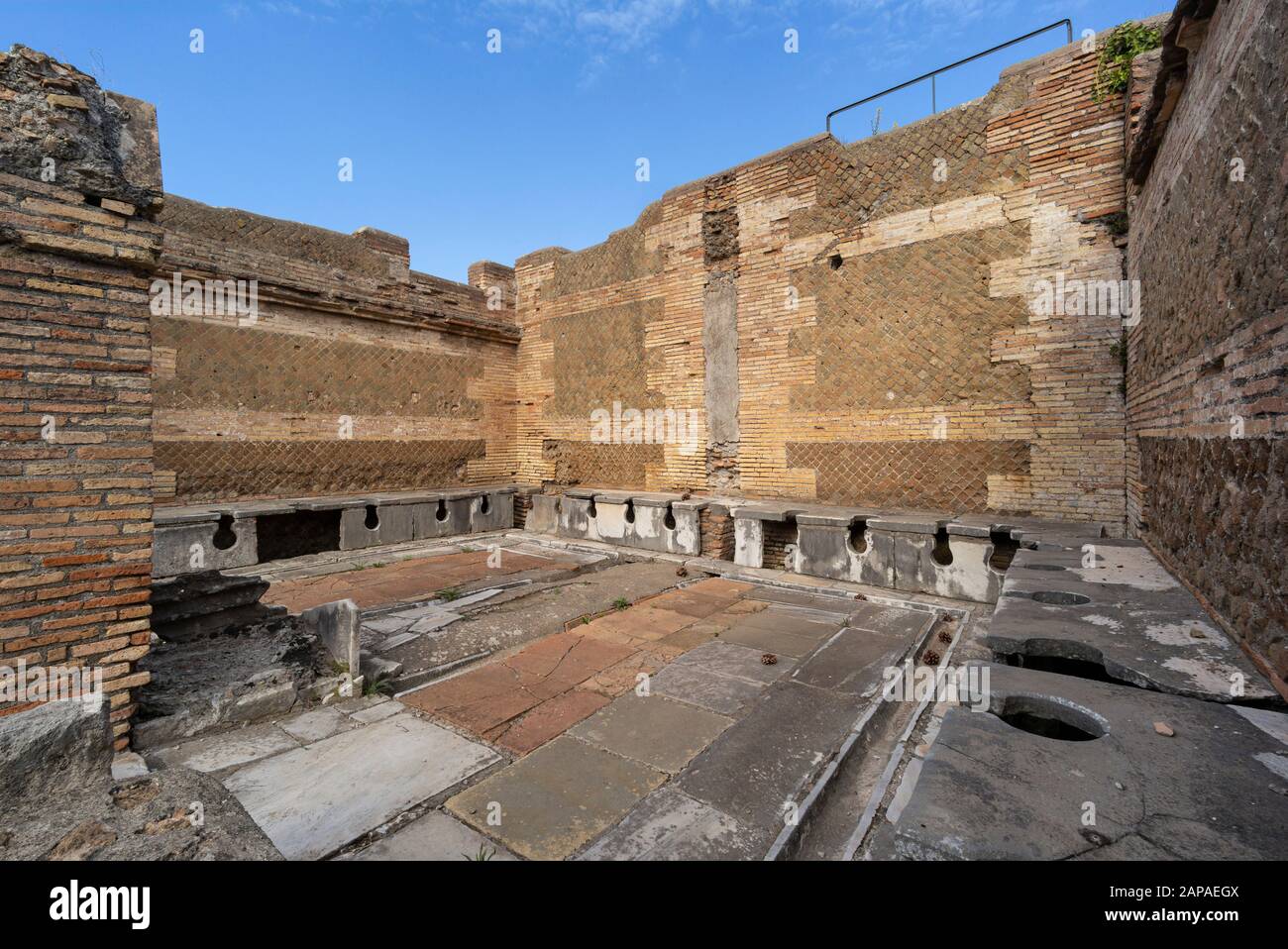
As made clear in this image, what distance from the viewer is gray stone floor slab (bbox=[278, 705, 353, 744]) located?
309 cm

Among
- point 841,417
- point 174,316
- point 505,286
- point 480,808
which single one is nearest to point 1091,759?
point 480,808

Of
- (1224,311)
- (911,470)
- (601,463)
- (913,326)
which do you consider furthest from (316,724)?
(601,463)

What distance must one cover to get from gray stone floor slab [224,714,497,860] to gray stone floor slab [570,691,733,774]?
61cm

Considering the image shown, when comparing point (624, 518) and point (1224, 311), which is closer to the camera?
point (1224, 311)

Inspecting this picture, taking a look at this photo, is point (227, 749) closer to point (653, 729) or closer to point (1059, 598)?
point (653, 729)

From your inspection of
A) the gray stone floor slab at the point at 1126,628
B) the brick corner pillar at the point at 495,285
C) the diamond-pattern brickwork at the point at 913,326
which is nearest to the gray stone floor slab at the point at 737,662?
the gray stone floor slab at the point at 1126,628

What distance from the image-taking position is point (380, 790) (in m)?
2.57

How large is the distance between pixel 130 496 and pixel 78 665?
0.79 m

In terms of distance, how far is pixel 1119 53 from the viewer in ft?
19.2

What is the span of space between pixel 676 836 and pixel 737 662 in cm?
199

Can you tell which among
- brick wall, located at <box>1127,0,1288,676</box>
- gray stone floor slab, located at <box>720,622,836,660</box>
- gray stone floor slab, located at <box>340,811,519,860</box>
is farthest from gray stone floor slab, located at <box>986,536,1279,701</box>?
gray stone floor slab, located at <box>340,811,519,860</box>

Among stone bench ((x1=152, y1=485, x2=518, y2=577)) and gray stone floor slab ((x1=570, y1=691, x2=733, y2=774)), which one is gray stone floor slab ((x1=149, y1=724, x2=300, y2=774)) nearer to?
gray stone floor slab ((x1=570, y1=691, x2=733, y2=774))

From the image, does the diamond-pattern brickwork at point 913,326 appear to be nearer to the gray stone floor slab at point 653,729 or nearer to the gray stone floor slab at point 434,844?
the gray stone floor slab at point 653,729

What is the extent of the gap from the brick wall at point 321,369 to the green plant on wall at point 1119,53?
31.4ft
